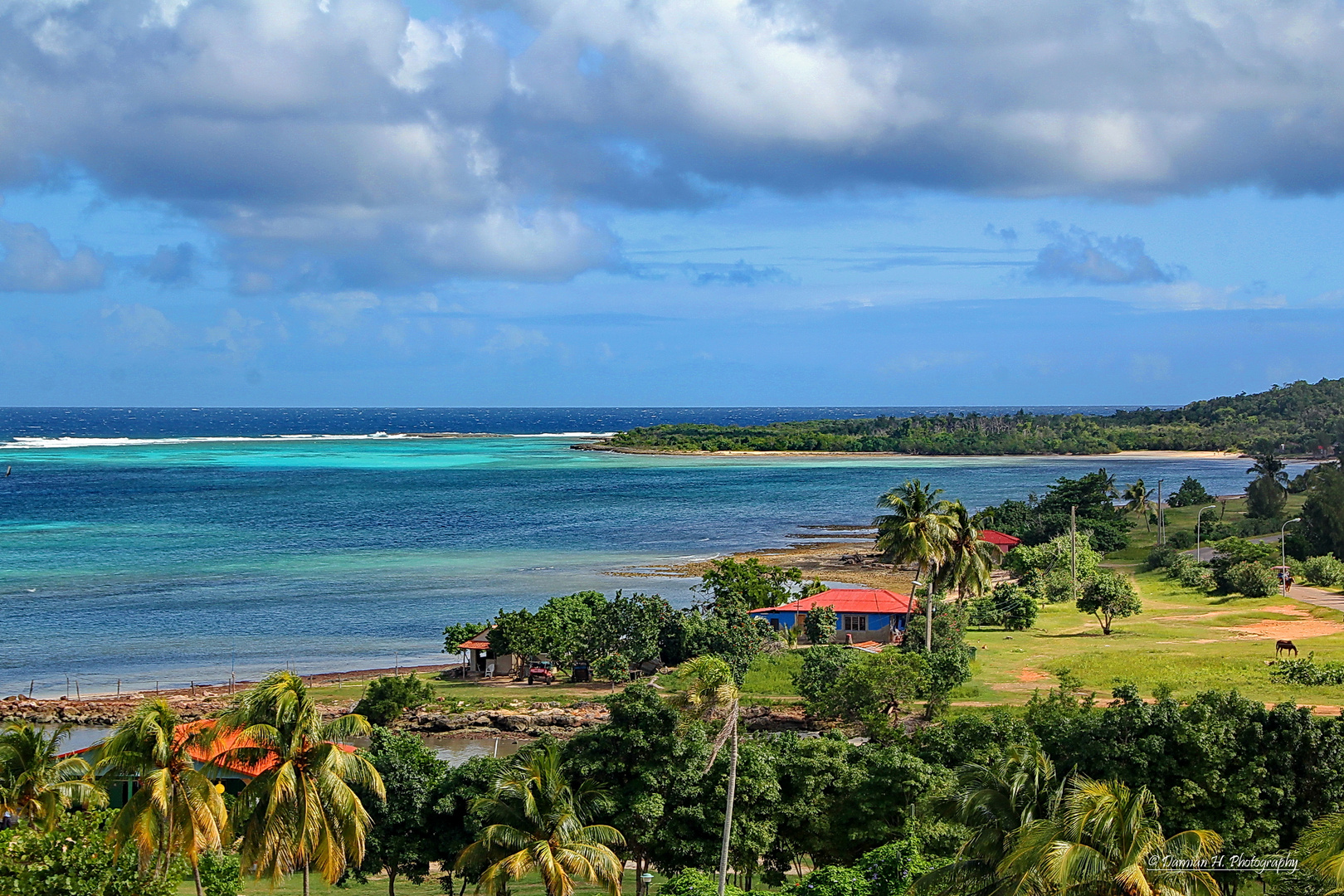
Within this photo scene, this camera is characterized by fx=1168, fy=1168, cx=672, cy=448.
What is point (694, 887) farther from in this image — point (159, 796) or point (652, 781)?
point (159, 796)

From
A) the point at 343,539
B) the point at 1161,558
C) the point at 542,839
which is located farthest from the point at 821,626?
the point at 343,539

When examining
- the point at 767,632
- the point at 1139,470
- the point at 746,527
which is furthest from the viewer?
the point at 1139,470

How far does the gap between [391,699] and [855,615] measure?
23.7m

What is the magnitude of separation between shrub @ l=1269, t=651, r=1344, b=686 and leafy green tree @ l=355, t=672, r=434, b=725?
2859cm

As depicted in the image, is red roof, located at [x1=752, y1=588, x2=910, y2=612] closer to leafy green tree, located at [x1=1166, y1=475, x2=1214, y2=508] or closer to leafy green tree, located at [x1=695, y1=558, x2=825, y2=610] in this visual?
leafy green tree, located at [x1=695, y1=558, x2=825, y2=610]

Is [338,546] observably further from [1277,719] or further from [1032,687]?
[1277,719]

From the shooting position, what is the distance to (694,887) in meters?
21.4

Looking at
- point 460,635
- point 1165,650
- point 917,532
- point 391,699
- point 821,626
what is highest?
point 917,532

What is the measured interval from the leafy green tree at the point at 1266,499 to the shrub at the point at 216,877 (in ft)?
Result: 285

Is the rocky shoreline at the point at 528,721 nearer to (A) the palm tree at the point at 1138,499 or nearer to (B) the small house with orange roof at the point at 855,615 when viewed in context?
(B) the small house with orange roof at the point at 855,615

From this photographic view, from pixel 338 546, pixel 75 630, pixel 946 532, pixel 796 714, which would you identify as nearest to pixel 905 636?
pixel 946 532

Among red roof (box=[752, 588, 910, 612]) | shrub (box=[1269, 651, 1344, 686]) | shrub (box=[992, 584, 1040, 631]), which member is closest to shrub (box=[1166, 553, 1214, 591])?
shrub (box=[992, 584, 1040, 631])

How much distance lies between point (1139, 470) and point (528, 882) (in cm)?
15223

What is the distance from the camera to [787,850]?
25562 mm
